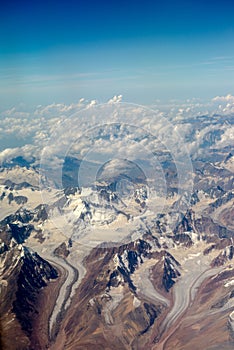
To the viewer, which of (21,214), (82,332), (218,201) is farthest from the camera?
(218,201)

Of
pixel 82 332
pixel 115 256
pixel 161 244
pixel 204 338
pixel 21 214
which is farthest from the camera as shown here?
pixel 21 214

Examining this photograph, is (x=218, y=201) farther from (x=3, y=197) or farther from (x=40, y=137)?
(x=40, y=137)

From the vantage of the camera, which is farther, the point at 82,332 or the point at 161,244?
the point at 161,244

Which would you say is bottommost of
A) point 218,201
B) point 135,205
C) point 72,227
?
point 218,201

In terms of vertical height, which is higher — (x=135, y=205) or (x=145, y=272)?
(x=135, y=205)

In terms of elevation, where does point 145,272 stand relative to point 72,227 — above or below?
below

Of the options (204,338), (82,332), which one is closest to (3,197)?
(82,332)

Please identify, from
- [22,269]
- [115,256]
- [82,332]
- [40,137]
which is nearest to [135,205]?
[115,256]

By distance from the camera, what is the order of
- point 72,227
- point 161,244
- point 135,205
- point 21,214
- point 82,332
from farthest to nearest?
point 21,214 < point 135,205 < point 161,244 < point 72,227 < point 82,332

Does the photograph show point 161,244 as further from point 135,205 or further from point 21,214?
point 21,214
